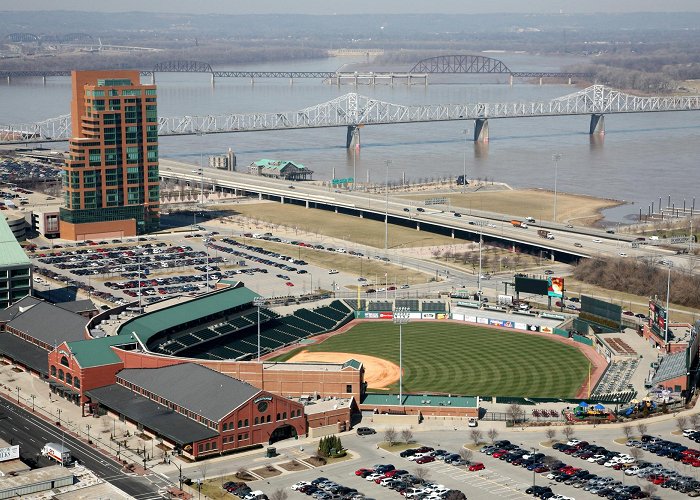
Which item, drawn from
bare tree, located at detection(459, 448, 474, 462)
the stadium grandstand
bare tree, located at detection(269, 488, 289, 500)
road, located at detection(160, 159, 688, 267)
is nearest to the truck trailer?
bare tree, located at detection(269, 488, 289, 500)

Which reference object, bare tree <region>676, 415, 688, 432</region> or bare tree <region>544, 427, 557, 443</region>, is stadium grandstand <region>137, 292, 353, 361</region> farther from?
bare tree <region>676, 415, 688, 432</region>

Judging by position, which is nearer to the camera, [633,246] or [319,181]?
[633,246]

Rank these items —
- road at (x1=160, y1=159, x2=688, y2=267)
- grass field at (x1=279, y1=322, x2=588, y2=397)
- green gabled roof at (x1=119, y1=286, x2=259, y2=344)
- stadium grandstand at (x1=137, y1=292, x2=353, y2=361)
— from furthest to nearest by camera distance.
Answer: road at (x1=160, y1=159, x2=688, y2=267) < stadium grandstand at (x1=137, y1=292, x2=353, y2=361) < green gabled roof at (x1=119, y1=286, x2=259, y2=344) < grass field at (x1=279, y1=322, x2=588, y2=397)

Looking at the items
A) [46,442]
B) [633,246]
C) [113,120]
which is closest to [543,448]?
[46,442]

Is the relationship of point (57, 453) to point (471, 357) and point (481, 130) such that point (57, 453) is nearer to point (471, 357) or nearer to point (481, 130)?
point (471, 357)

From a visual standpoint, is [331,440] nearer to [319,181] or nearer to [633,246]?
[633,246]

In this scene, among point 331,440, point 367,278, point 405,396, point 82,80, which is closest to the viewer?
point 331,440
